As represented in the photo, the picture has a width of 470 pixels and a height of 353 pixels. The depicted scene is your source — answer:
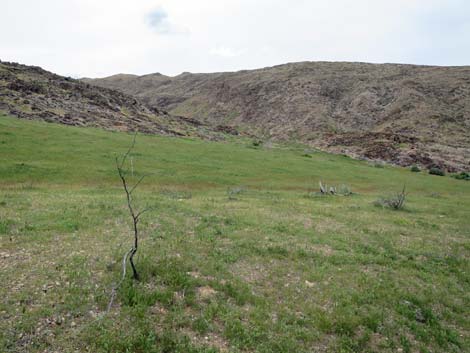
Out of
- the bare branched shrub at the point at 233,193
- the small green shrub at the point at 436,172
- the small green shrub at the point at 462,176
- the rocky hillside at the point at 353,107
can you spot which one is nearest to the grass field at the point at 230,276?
the bare branched shrub at the point at 233,193

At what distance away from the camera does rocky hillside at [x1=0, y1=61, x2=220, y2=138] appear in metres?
57.3

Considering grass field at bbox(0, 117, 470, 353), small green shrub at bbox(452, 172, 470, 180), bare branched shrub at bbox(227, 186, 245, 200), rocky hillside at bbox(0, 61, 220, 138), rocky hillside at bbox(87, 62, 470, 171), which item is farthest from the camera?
rocky hillside at bbox(87, 62, 470, 171)

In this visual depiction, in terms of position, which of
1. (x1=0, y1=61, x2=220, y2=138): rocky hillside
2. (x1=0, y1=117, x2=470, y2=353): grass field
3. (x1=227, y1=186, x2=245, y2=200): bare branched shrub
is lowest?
(x1=227, y1=186, x2=245, y2=200): bare branched shrub

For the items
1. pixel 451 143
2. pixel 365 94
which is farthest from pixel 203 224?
pixel 365 94

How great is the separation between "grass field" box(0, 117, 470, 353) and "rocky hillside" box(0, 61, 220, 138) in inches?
1402

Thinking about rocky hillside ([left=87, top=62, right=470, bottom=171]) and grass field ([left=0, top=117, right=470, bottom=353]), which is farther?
rocky hillside ([left=87, top=62, right=470, bottom=171])

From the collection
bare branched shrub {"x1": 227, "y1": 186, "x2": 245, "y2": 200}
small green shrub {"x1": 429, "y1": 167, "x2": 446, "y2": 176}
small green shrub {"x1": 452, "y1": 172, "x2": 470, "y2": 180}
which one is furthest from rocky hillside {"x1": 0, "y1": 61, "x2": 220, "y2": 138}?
small green shrub {"x1": 452, "y1": 172, "x2": 470, "y2": 180}

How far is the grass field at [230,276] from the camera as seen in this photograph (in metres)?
8.34

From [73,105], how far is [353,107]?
269 feet

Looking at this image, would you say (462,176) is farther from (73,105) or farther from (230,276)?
(73,105)

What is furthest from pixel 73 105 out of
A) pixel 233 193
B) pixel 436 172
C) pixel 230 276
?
pixel 436 172

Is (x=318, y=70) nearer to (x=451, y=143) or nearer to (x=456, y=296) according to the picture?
(x=451, y=143)

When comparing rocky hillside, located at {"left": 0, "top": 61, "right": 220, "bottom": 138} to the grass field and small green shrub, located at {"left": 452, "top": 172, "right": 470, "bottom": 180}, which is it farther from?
Answer: small green shrub, located at {"left": 452, "top": 172, "right": 470, "bottom": 180}

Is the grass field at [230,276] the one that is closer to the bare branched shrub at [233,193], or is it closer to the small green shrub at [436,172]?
the bare branched shrub at [233,193]
